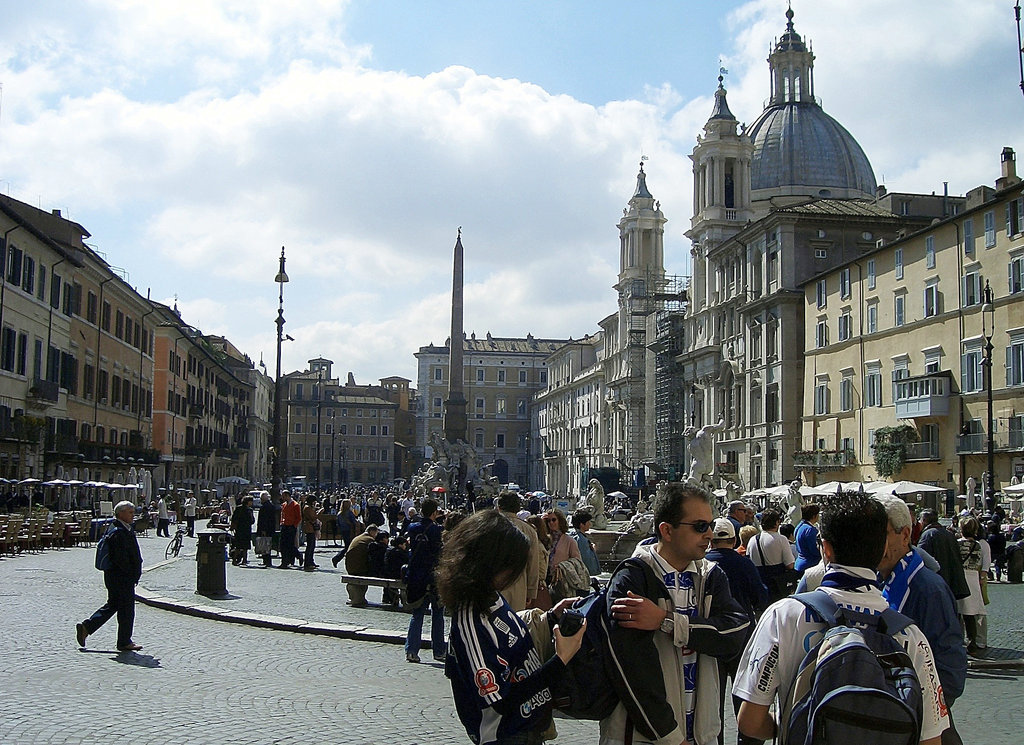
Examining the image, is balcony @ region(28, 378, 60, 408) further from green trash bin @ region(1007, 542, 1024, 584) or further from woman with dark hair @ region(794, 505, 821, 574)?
woman with dark hair @ region(794, 505, 821, 574)

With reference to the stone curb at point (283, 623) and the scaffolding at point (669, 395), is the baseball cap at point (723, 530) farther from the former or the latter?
the scaffolding at point (669, 395)

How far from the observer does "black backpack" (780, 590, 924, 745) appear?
117 inches

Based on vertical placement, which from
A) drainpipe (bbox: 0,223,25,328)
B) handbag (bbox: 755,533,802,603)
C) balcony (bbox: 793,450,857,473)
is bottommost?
handbag (bbox: 755,533,802,603)

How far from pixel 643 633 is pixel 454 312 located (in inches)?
2082

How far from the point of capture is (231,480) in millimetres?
56625

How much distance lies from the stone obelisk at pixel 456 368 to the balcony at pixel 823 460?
1736 cm

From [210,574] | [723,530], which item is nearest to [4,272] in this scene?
[210,574]

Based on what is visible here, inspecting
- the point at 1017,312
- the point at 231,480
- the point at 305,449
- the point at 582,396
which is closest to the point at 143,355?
the point at 231,480

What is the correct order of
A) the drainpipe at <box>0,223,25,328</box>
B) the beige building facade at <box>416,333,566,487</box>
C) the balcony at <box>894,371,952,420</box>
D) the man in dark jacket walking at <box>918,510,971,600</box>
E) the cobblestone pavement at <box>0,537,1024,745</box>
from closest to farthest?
the cobblestone pavement at <box>0,537,1024,745</box> → the man in dark jacket walking at <box>918,510,971,600</box> → the drainpipe at <box>0,223,25,328</box> → the balcony at <box>894,371,952,420</box> → the beige building facade at <box>416,333,566,487</box>

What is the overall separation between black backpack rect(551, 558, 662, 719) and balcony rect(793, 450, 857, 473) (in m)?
45.1

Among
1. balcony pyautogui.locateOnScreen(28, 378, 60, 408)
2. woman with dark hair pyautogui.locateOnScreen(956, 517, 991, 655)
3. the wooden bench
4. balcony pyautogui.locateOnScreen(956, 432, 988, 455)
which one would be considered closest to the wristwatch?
woman with dark hair pyautogui.locateOnScreen(956, 517, 991, 655)

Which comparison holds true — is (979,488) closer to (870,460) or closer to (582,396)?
(870,460)

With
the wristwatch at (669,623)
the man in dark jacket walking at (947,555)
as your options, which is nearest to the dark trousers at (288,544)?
the man in dark jacket walking at (947,555)

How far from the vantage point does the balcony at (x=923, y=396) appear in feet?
131
